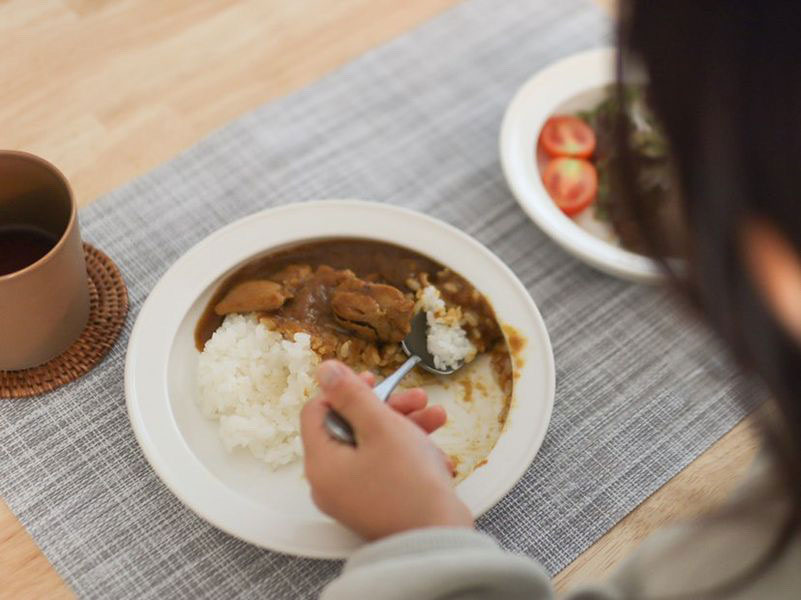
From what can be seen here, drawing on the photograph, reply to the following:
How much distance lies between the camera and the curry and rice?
1061 millimetres

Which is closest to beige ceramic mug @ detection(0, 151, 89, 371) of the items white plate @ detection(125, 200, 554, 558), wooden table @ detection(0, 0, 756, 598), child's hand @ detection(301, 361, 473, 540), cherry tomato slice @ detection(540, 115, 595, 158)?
white plate @ detection(125, 200, 554, 558)

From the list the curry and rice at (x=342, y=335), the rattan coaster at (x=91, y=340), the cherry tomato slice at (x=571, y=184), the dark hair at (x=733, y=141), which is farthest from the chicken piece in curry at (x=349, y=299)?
the dark hair at (x=733, y=141)

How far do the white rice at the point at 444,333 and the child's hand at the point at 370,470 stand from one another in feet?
0.65

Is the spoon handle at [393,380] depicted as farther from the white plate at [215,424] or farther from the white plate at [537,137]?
the white plate at [537,137]

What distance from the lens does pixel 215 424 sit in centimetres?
Result: 106

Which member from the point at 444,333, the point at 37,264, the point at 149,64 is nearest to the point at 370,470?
the point at 444,333

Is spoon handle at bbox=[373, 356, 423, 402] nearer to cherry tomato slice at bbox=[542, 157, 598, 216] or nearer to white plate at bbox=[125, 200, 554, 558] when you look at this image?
white plate at bbox=[125, 200, 554, 558]

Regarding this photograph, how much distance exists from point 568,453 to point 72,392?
656 mm

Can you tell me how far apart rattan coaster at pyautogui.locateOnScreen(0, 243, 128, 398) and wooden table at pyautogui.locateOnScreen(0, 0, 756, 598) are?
15 cm

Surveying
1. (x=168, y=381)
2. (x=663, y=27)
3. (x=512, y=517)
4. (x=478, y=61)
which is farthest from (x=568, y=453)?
(x=478, y=61)

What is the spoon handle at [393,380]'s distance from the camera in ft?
3.34

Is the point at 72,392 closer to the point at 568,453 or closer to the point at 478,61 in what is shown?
the point at 568,453

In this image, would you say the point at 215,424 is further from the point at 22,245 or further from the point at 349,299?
the point at 22,245

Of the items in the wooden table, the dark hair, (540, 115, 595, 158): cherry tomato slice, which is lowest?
(540, 115, 595, 158): cherry tomato slice
